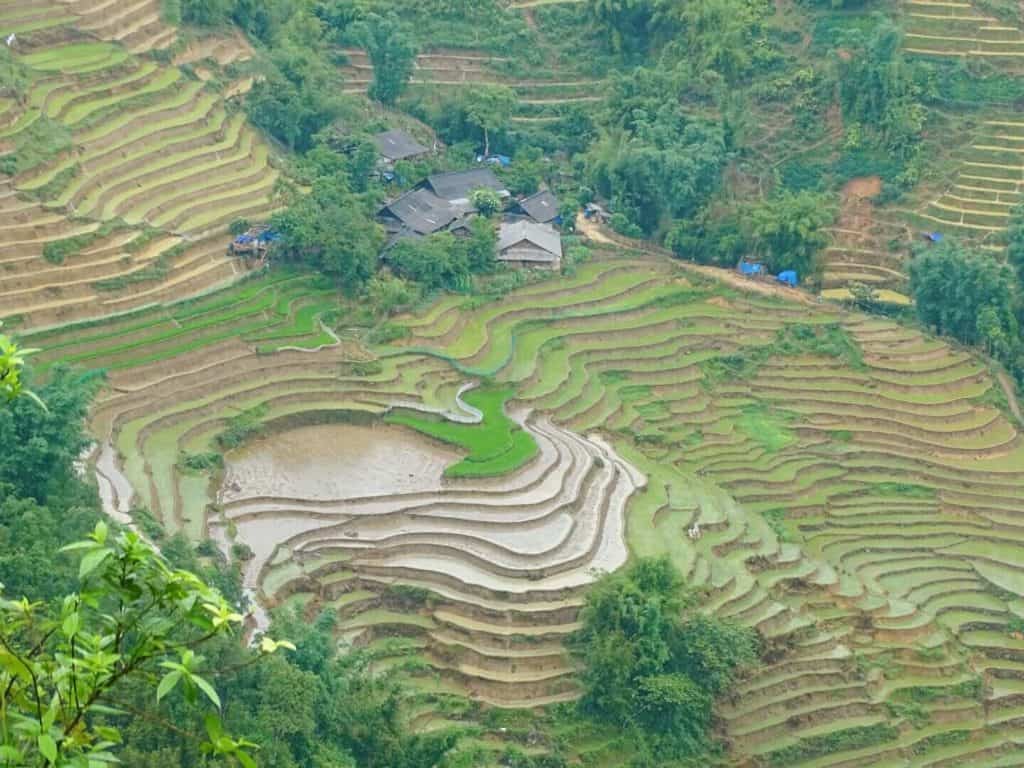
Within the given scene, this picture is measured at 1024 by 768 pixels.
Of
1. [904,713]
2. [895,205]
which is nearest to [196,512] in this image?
[904,713]

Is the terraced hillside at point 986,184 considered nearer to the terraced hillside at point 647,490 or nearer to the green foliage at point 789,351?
the terraced hillside at point 647,490

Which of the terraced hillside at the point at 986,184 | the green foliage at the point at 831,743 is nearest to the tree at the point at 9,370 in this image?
the green foliage at the point at 831,743

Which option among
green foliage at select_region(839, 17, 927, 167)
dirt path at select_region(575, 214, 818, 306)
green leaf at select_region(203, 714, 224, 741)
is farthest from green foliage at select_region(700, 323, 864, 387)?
green leaf at select_region(203, 714, 224, 741)

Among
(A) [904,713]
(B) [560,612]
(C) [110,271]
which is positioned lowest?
(A) [904,713]

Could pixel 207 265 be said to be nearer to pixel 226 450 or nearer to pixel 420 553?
pixel 226 450

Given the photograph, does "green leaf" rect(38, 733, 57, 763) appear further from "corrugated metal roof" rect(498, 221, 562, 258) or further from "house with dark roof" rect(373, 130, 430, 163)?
"house with dark roof" rect(373, 130, 430, 163)

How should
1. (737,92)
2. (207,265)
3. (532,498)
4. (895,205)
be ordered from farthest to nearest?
(737,92) < (895,205) < (207,265) < (532,498)

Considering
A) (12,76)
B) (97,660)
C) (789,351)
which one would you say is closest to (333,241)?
(12,76)
